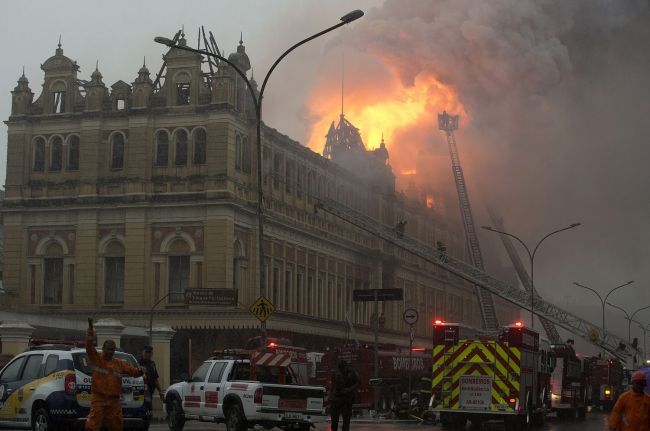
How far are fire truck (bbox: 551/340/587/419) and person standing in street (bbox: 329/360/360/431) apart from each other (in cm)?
1566

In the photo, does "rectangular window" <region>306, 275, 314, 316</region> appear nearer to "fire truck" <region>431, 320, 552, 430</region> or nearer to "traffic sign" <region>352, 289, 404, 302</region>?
"traffic sign" <region>352, 289, 404, 302</region>


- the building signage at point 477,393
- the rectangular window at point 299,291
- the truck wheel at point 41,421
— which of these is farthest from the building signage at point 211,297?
the truck wheel at point 41,421

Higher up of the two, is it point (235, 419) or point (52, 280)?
point (52, 280)

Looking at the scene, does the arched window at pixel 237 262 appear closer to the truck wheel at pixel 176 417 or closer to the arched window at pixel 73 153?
the arched window at pixel 73 153

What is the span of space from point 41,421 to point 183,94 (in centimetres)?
4531

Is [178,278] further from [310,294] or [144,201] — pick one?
[310,294]

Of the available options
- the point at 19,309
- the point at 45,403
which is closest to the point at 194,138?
the point at 19,309

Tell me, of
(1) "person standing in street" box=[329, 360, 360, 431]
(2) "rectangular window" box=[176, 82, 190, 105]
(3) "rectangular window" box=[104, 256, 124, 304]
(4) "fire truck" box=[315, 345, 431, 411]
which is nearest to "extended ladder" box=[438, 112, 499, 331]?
(2) "rectangular window" box=[176, 82, 190, 105]

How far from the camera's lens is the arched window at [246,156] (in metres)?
65.7

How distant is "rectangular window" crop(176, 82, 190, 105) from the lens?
65125 mm

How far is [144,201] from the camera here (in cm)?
6412

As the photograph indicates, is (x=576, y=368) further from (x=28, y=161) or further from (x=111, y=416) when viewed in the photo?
(x=28, y=161)

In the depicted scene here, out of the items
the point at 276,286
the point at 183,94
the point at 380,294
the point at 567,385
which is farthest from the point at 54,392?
the point at 276,286

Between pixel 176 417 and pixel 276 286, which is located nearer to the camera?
pixel 176 417
